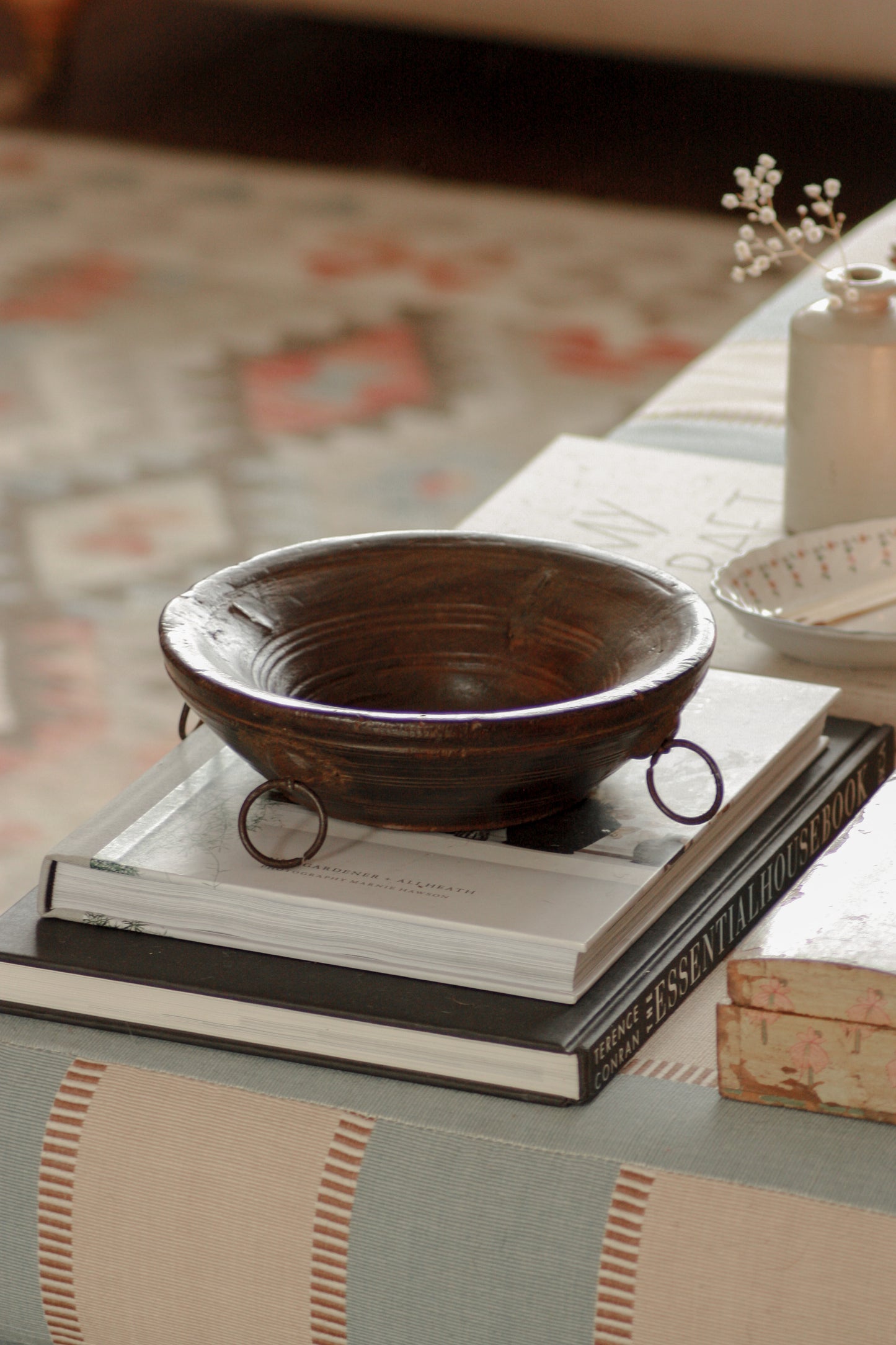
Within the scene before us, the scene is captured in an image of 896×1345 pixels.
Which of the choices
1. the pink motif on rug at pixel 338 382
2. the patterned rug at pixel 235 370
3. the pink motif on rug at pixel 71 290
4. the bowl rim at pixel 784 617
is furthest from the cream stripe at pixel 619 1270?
the pink motif on rug at pixel 71 290

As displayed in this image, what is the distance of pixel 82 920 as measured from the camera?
0.55 m

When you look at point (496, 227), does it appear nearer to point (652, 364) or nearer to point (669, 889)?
point (652, 364)

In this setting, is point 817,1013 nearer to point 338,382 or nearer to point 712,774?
point 712,774

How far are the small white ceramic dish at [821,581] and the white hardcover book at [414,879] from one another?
20 centimetres

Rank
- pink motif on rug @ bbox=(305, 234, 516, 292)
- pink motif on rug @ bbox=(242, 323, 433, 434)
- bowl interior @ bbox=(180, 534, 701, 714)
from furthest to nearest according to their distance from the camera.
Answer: pink motif on rug @ bbox=(305, 234, 516, 292) → pink motif on rug @ bbox=(242, 323, 433, 434) → bowl interior @ bbox=(180, 534, 701, 714)

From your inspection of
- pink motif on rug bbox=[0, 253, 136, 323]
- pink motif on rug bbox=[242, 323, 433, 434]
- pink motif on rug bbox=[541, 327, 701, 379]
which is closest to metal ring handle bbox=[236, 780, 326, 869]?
pink motif on rug bbox=[242, 323, 433, 434]

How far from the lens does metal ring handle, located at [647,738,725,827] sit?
0.55 metres

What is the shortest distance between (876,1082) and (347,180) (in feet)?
9.34

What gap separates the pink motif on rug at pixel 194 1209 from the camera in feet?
1.64

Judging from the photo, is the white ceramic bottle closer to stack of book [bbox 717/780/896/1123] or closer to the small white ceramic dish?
the small white ceramic dish

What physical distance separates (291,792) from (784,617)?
333 millimetres

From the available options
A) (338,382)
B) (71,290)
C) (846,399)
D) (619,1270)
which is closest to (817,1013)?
(619,1270)

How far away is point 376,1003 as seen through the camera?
507mm

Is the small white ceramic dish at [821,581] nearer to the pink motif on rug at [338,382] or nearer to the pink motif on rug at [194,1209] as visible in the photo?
the pink motif on rug at [194,1209]
